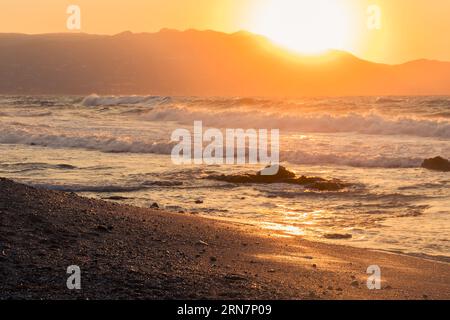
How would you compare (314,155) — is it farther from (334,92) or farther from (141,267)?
(334,92)

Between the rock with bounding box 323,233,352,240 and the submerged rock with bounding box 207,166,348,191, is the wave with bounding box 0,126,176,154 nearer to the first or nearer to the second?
the submerged rock with bounding box 207,166,348,191

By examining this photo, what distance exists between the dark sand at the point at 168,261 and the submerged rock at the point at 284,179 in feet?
19.8

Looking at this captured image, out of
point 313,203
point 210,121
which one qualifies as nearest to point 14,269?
point 313,203

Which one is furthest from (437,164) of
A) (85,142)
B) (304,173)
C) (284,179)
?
(85,142)

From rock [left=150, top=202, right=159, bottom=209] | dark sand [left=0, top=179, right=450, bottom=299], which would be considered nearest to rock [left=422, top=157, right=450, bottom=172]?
rock [left=150, top=202, right=159, bottom=209]

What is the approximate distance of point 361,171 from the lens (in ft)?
64.7

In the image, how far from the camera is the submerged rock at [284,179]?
16.3 m

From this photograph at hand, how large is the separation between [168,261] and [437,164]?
1361 centimetres

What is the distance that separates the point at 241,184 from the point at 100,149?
1152 cm

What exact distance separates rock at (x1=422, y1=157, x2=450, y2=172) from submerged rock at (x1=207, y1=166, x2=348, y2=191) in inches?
146

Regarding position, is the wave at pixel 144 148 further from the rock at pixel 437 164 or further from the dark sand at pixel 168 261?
the dark sand at pixel 168 261

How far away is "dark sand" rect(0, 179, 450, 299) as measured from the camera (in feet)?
20.7

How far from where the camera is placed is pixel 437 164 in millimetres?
19562

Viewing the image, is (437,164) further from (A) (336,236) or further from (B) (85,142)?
(B) (85,142)
